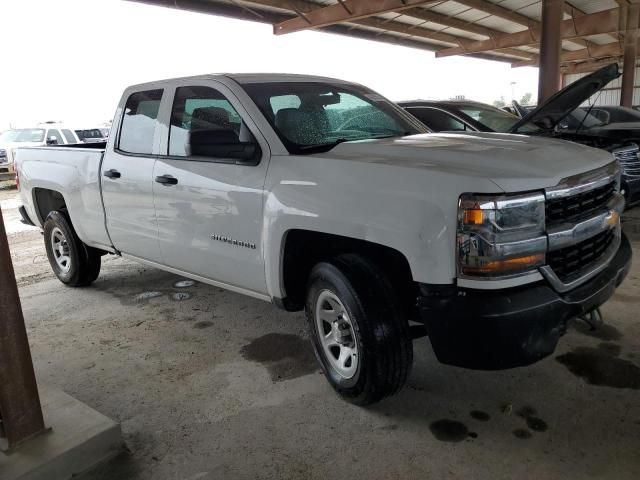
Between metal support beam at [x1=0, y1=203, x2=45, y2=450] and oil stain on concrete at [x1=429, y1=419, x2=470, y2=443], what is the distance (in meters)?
1.99

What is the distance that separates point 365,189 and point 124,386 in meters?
2.02

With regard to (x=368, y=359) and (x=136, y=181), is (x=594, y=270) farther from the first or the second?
(x=136, y=181)

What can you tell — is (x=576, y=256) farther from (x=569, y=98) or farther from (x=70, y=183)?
(x=70, y=183)

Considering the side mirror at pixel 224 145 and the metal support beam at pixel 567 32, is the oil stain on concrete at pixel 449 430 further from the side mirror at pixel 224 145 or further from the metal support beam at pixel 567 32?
the metal support beam at pixel 567 32

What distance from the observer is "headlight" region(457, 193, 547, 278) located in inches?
89.7

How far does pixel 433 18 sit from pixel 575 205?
14.9 metres

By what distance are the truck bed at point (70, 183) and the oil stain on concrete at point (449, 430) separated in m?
3.18

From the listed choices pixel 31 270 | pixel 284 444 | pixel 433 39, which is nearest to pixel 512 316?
pixel 284 444

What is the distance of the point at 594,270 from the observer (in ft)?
8.78

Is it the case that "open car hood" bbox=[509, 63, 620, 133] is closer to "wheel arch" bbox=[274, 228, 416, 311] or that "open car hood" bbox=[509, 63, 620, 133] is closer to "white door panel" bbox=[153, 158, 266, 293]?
"wheel arch" bbox=[274, 228, 416, 311]

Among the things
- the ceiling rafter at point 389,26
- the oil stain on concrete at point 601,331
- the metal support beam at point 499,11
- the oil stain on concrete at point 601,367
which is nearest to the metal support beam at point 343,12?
the ceiling rafter at point 389,26

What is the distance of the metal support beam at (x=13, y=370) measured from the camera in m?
2.42

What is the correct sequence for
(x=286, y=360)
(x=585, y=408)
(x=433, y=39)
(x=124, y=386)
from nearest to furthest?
(x=585, y=408)
(x=124, y=386)
(x=286, y=360)
(x=433, y=39)

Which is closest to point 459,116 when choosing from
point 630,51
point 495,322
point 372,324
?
point 372,324
